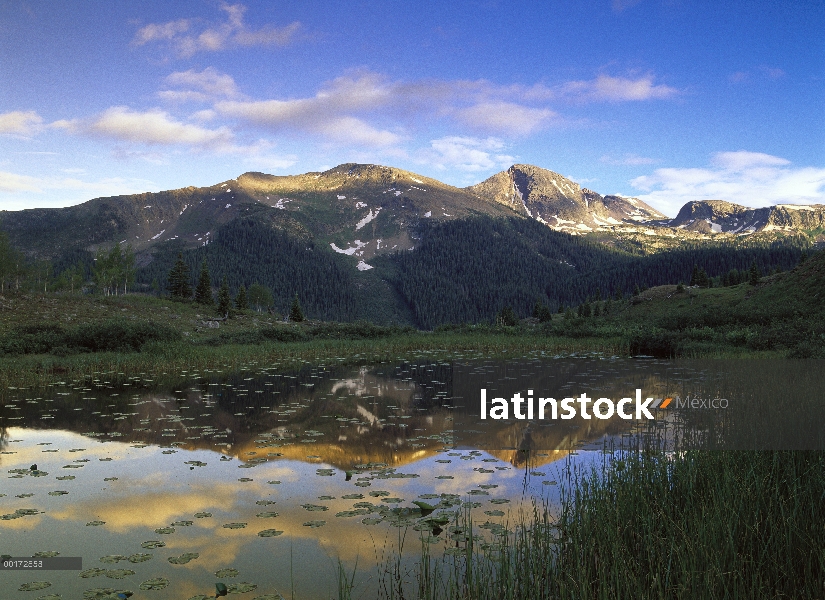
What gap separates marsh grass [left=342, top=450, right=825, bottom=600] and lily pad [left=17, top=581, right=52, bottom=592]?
4.02 m

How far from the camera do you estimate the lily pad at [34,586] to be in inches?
273

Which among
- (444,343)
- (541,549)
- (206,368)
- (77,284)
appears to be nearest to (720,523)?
(541,549)

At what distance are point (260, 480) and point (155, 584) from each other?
4.77m

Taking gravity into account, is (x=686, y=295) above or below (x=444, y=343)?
above

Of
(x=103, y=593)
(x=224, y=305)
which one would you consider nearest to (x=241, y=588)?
(x=103, y=593)

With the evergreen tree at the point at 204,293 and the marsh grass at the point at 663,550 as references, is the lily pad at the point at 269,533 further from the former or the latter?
the evergreen tree at the point at 204,293

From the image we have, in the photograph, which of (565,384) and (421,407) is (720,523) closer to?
(421,407)

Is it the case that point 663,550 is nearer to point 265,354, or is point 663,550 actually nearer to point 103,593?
point 103,593

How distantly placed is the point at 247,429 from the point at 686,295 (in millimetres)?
76490

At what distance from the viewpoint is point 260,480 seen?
11.8 m

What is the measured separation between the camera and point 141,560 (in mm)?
7750

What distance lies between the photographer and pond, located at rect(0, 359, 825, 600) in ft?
25.1

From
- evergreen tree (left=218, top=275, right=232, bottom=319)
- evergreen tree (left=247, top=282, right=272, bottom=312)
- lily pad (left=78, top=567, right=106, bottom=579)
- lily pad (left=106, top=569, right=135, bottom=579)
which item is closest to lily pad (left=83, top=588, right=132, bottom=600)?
lily pad (left=106, top=569, right=135, bottom=579)

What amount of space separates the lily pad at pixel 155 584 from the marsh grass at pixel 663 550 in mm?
2462
